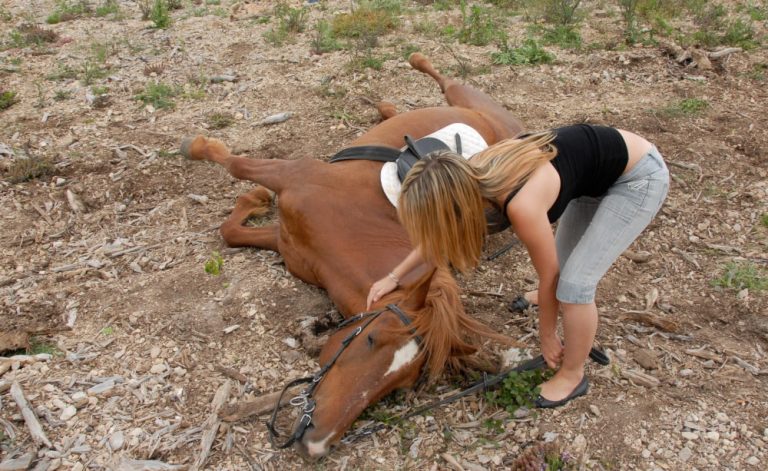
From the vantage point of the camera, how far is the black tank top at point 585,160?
102 inches

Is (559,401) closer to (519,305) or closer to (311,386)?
(519,305)

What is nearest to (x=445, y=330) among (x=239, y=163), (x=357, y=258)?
(x=357, y=258)

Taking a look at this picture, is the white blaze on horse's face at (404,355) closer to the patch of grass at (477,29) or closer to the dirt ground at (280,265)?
the dirt ground at (280,265)

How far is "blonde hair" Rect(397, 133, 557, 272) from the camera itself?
7.57 ft

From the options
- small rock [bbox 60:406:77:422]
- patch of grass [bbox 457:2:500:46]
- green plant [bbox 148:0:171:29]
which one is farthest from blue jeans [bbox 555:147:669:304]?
green plant [bbox 148:0:171:29]

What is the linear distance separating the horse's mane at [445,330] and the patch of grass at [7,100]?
5075 mm

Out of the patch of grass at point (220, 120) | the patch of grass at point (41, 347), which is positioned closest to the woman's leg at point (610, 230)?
the patch of grass at point (41, 347)

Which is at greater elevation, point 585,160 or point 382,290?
point 585,160

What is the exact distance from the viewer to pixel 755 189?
4621 millimetres

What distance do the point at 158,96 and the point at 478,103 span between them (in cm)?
311

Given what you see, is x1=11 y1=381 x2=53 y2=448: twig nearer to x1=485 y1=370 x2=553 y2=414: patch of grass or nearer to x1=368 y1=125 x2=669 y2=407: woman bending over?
x1=368 y1=125 x2=669 y2=407: woman bending over

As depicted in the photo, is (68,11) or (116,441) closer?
(116,441)

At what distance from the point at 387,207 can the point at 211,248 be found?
1307 millimetres

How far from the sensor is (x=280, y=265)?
4.04 m
